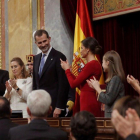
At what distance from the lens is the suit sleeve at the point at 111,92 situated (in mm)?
3416

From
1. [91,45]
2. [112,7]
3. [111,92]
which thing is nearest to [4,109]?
[111,92]

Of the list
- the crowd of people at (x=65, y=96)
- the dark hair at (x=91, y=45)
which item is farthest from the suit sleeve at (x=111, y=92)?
the dark hair at (x=91, y=45)

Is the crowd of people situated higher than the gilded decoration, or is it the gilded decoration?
the gilded decoration

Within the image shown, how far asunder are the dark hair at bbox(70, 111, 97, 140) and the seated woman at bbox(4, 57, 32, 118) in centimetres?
266

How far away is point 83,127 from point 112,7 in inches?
174

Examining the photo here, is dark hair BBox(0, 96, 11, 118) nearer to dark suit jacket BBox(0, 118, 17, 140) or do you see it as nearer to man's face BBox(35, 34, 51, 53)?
dark suit jacket BBox(0, 118, 17, 140)

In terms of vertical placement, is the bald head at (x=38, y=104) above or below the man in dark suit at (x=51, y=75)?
below

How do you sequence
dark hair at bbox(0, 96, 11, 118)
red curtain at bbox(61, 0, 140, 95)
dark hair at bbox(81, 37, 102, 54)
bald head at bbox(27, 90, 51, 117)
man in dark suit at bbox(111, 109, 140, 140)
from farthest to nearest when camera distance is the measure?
red curtain at bbox(61, 0, 140, 95) < dark hair at bbox(81, 37, 102, 54) < dark hair at bbox(0, 96, 11, 118) < bald head at bbox(27, 90, 51, 117) < man in dark suit at bbox(111, 109, 140, 140)

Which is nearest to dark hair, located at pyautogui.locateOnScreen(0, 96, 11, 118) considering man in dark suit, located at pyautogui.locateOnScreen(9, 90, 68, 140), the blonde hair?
man in dark suit, located at pyautogui.locateOnScreen(9, 90, 68, 140)

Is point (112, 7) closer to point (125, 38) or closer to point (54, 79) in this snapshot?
point (125, 38)

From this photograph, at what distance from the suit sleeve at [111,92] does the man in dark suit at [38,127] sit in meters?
1.02

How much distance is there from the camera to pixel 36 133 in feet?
7.67

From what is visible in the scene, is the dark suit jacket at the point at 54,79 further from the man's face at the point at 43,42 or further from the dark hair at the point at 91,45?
the dark hair at the point at 91,45

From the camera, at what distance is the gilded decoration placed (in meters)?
5.87
